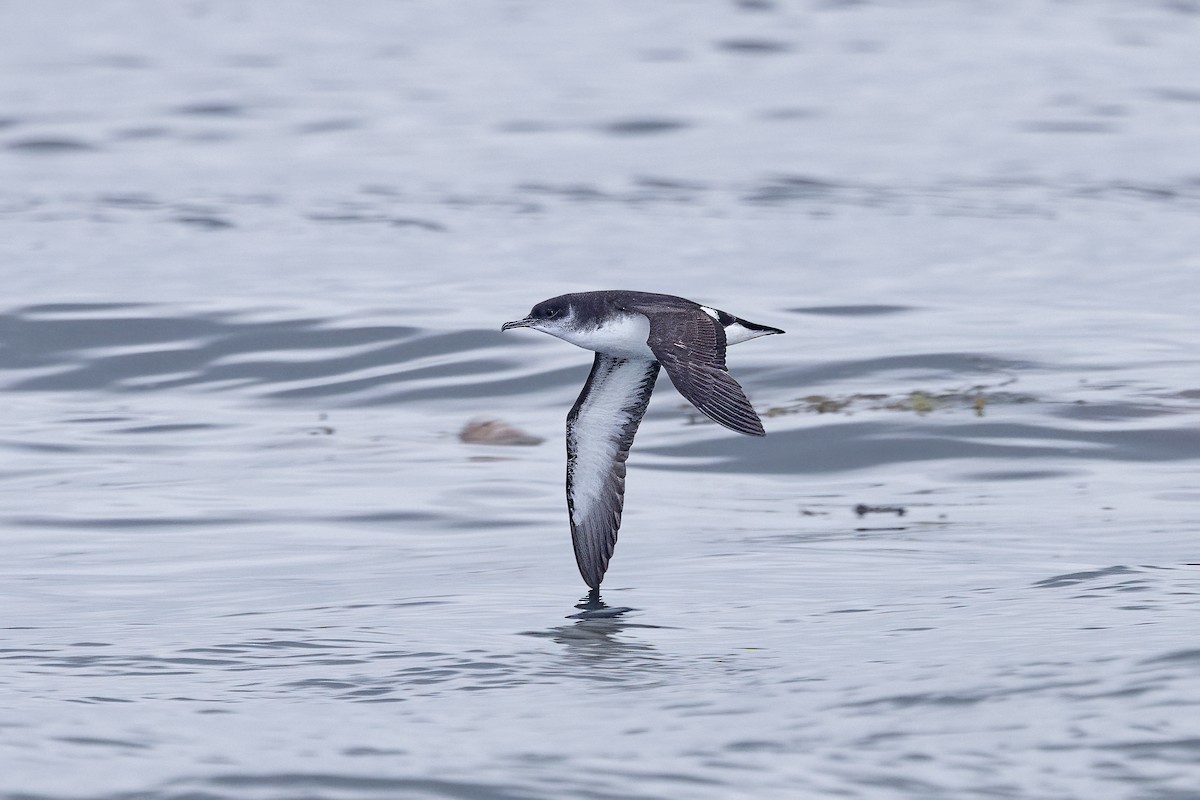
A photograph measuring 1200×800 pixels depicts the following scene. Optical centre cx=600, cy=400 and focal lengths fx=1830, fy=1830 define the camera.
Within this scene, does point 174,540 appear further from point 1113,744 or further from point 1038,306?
point 1038,306

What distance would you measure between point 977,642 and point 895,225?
19.6 meters

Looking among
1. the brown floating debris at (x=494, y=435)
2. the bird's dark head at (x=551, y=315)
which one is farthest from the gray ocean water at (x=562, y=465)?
the bird's dark head at (x=551, y=315)

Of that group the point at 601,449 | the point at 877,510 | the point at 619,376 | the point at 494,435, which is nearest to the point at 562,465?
the point at 494,435

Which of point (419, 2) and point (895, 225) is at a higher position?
point (419, 2)

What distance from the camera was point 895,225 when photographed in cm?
2733

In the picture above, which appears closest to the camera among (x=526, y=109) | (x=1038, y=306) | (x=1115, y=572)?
(x=1115, y=572)

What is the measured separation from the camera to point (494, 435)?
14797 millimetres

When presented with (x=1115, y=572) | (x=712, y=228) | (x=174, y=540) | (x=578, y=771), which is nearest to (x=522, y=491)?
(x=174, y=540)

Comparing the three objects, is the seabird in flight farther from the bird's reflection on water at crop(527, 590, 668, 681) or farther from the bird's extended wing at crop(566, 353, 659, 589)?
the bird's reflection on water at crop(527, 590, 668, 681)

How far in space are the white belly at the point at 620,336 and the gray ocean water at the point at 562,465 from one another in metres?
1.36

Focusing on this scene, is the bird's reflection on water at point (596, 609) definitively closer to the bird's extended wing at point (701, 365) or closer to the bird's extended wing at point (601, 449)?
the bird's extended wing at point (601, 449)

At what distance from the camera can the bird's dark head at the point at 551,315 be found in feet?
31.9

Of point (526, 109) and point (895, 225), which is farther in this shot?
point (526, 109)

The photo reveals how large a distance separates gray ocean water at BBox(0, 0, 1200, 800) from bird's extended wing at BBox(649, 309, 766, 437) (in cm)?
113
